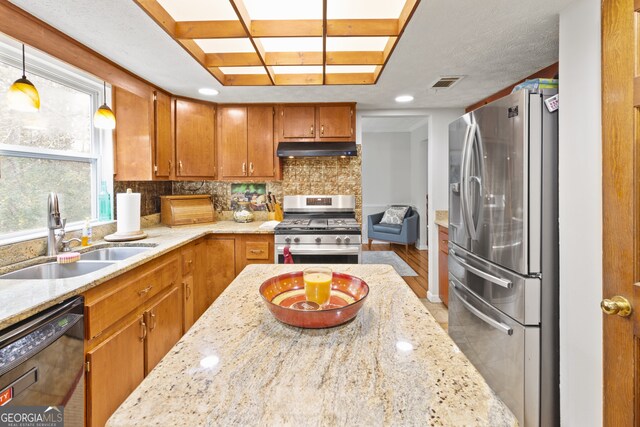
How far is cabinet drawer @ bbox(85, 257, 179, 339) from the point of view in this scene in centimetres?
142

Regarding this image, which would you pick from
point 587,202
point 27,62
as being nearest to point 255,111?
point 27,62

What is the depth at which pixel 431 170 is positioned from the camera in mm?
3562

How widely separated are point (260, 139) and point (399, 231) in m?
3.51

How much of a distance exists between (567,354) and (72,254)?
107 inches

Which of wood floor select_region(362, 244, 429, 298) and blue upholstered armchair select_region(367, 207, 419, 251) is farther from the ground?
blue upholstered armchair select_region(367, 207, 419, 251)

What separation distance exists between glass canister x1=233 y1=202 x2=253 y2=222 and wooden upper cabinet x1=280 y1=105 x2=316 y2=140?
91cm

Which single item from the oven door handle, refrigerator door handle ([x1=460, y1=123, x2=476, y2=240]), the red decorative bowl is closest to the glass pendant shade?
the oven door handle

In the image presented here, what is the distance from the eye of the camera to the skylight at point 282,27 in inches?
66.2

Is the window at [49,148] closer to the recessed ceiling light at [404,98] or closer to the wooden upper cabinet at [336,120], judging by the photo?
the wooden upper cabinet at [336,120]

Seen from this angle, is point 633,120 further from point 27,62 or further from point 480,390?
point 27,62

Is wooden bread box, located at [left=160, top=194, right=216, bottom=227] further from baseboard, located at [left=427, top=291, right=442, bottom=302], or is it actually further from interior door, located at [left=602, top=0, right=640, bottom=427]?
interior door, located at [left=602, top=0, right=640, bottom=427]

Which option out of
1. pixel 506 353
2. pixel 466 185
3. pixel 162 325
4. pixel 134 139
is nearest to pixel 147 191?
pixel 134 139

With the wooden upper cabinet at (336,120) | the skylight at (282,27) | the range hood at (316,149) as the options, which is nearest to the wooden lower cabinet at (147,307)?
the range hood at (316,149)

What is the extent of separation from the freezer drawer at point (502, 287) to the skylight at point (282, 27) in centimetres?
147
